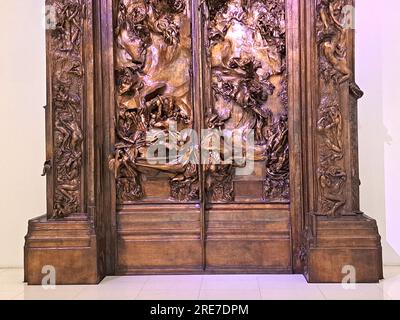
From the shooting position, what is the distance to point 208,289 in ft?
10.9

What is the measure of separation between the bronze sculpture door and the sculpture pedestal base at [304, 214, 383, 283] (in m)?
0.36

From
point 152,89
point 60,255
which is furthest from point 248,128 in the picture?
point 60,255

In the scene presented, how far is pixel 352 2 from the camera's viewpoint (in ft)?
11.6

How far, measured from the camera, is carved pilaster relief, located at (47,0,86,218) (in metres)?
3.60

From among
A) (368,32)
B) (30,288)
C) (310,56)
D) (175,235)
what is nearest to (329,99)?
(310,56)

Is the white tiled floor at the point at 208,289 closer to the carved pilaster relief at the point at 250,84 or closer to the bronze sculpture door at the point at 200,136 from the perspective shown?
the bronze sculpture door at the point at 200,136

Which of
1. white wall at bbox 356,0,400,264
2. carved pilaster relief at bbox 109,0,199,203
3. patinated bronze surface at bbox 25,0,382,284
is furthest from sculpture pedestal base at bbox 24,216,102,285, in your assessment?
white wall at bbox 356,0,400,264

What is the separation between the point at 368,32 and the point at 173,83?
1.71m

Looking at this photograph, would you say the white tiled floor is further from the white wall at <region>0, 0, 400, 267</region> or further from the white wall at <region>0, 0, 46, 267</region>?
the white wall at <region>0, 0, 46, 267</region>

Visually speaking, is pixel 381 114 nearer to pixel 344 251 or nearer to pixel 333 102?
pixel 333 102

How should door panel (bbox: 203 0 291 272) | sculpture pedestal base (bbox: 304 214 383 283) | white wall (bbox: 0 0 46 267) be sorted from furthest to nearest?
1. white wall (bbox: 0 0 46 267)
2. door panel (bbox: 203 0 291 272)
3. sculpture pedestal base (bbox: 304 214 383 283)

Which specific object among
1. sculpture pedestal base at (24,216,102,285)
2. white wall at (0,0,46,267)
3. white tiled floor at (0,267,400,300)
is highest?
white wall at (0,0,46,267)

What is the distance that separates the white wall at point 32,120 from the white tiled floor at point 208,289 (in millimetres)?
648

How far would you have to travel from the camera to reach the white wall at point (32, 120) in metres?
4.09
